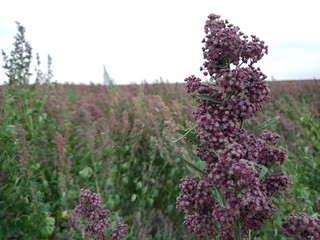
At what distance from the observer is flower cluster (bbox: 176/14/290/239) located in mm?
1328

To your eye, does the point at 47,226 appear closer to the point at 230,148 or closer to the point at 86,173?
the point at 86,173

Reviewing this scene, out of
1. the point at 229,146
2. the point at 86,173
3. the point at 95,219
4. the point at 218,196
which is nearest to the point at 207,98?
the point at 229,146

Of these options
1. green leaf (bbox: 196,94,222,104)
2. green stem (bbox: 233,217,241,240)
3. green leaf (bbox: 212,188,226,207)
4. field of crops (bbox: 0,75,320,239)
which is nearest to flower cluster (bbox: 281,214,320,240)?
green stem (bbox: 233,217,241,240)

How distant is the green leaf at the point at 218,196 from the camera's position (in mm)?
1391

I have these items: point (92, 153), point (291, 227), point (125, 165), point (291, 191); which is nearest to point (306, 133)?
point (291, 191)

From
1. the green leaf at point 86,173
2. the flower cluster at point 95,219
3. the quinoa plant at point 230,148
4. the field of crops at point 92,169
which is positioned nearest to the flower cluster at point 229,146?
the quinoa plant at point 230,148

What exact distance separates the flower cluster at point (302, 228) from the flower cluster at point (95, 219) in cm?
70

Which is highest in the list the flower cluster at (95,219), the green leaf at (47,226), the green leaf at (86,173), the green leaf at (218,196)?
the green leaf at (218,196)

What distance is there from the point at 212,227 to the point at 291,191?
6.91 feet

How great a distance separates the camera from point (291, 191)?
345 cm

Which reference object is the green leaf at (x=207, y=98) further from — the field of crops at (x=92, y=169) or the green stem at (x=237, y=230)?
the field of crops at (x=92, y=169)

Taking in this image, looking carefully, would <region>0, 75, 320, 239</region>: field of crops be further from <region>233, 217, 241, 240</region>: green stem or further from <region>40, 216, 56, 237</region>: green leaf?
<region>233, 217, 241, 240</region>: green stem

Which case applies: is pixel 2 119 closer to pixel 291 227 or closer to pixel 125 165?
pixel 125 165

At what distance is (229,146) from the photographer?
1315 mm
